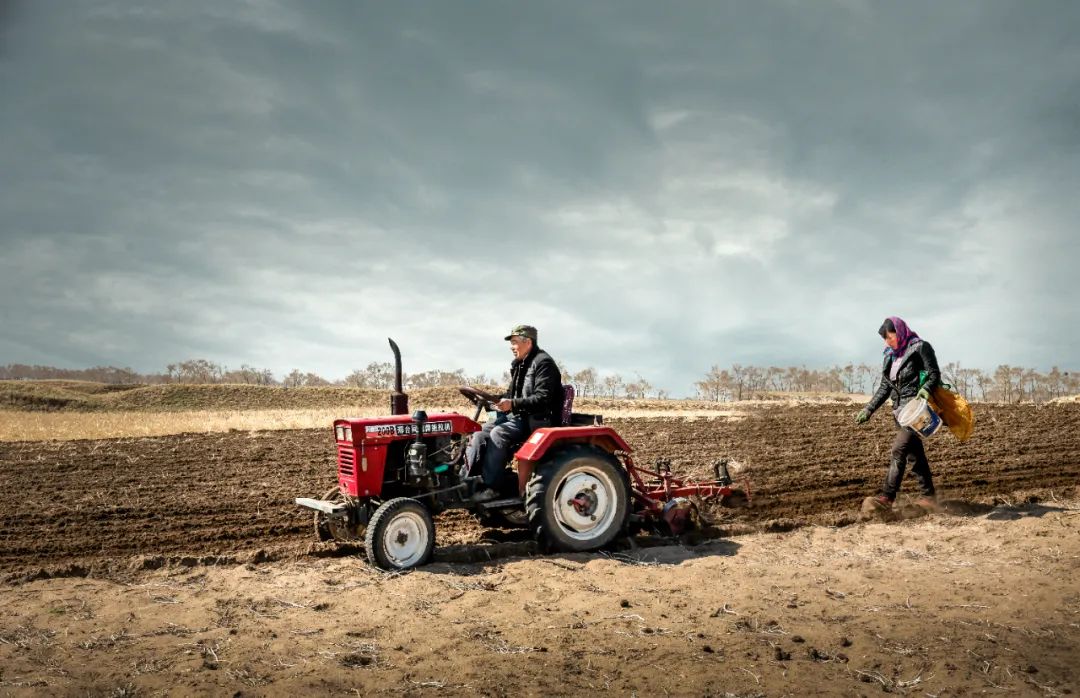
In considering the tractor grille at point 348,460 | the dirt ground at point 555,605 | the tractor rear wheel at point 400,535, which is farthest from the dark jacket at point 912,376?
the tractor grille at point 348,460

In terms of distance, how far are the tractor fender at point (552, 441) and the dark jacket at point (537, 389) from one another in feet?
0.61

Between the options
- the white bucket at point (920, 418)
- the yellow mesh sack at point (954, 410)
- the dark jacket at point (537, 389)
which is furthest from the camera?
the yellow mesh sack at point (954, 410)

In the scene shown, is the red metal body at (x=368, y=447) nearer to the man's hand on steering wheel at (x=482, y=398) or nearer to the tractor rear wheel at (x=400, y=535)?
the tractor rear wheel at (x=400, y=535)

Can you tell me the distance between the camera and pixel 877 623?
14.4 feet

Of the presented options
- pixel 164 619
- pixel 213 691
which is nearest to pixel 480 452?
pixel 164 619

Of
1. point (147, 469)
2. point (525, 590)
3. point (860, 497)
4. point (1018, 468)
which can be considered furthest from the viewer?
point (147, 469)

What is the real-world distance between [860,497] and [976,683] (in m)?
5.49

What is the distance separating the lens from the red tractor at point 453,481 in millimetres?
5840

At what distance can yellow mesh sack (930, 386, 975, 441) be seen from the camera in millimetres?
7695

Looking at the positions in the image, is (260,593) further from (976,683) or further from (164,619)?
(976,683)

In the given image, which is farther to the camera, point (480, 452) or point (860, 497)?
point (860, 497)

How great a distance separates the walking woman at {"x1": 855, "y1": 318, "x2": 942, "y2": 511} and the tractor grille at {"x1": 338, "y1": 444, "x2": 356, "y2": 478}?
17.0 feet

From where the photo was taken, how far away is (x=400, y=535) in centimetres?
561

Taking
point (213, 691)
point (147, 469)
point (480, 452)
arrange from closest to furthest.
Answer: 1. point (213, 691)
2. point (480, 452)
3. point (147, 469)
